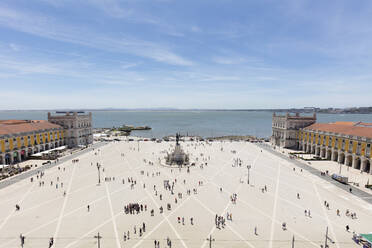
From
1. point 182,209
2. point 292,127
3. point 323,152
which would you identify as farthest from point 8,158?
point 292,127

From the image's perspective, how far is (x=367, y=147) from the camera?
42688mm

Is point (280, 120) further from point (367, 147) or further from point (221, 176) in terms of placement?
point (221, 176)

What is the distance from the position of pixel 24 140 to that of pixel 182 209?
164ft

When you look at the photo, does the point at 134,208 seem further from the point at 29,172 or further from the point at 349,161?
the point at 349,161

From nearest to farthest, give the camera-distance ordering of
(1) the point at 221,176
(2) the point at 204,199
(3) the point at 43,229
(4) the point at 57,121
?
(3) the point at 43,229 < (2) the point at 204,199 < (1) the point at 221,176 < (4) the point at 57,121

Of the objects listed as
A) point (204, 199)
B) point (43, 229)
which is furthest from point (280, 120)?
point (43, 229)

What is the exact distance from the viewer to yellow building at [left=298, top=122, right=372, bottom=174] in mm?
43625

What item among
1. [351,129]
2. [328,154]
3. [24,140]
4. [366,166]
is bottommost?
[366,166]

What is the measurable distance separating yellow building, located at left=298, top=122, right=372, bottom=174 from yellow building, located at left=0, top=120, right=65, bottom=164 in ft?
257

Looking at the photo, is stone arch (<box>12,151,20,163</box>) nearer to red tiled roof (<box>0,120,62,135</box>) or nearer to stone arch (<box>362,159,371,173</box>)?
red tiled roof (<box>0,120,62,135</box>)

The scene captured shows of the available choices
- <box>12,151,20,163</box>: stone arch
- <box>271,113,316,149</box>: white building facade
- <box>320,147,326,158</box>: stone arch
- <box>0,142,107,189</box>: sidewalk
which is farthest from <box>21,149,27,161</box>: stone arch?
<box>320,147,326,158</box>: stone arch

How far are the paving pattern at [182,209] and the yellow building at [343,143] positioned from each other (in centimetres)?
1384

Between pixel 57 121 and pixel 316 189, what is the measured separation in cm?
7751

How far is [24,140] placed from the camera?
2125 inches
